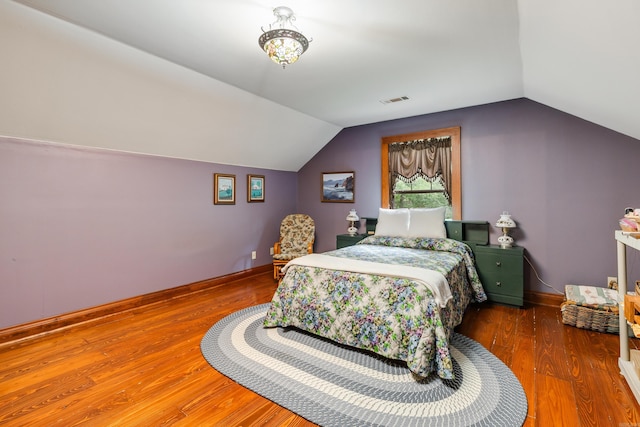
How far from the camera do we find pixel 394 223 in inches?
149

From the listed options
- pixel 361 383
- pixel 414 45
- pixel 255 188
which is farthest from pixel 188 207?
pixel 414 45

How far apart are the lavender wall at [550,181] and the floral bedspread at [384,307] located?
3.05 ft

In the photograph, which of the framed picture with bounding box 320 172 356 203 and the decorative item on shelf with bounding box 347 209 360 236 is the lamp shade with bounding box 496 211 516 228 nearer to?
the decorative item on shelf with bounding box 347 209 360 236

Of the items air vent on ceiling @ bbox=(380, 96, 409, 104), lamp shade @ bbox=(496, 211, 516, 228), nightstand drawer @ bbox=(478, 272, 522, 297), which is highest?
air vent on ceiling @ bbox=(380, 96, 409, 104)

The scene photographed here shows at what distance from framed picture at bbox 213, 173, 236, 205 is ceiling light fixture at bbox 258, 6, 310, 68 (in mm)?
2529

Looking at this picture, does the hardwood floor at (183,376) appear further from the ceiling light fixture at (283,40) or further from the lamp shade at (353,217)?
the ceiling light fixture at (283,40)

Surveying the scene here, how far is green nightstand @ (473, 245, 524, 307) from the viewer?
3.13 m

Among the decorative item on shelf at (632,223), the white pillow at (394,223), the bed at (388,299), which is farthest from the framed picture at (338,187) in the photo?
the decorative item on shelf at (632,223)

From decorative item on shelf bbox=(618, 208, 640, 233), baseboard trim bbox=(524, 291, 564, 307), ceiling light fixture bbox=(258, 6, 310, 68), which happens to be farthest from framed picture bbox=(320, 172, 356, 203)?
decorative item on shelf bbox=(618, 208, 640, 233)

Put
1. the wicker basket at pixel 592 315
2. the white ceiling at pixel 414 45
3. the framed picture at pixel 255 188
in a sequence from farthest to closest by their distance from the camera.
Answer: the framed picture at pixel 255 188 → the wicker basket at pixel 592 315 → the white ceiling at pixel 414 45

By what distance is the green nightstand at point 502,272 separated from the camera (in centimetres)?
313

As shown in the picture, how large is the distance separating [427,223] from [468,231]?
0.56 meters

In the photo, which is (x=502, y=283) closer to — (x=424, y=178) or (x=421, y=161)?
(x=424, y=178)

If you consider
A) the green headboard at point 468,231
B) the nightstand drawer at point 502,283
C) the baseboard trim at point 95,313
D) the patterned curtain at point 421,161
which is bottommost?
the baseboard trim at point 95,313
